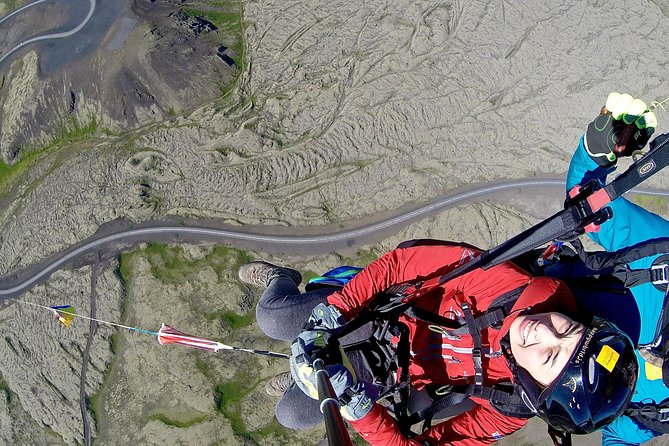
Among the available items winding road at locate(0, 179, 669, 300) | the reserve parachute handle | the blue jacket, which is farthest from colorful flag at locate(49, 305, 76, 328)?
the blue jacket

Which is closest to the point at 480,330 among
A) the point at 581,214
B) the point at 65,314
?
the point at 581,214

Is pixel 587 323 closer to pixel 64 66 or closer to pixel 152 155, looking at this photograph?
pixel 152 155

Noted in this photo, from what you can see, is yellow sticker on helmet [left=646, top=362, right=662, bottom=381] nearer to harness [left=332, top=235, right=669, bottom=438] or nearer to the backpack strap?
harness [left=332, top=235, right=669, bottom=438]

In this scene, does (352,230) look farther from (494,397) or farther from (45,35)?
(45,35)

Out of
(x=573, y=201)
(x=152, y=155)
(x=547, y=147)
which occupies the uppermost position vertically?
(x=573, y=201)

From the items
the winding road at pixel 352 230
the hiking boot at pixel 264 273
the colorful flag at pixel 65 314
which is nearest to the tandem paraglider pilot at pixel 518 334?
the hiking boot at pixel 264 273

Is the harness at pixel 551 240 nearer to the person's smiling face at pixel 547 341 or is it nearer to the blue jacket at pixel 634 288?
the blue jacket at pixel 634 288

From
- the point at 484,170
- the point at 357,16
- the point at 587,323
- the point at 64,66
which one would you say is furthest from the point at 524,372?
the point at 64,66
